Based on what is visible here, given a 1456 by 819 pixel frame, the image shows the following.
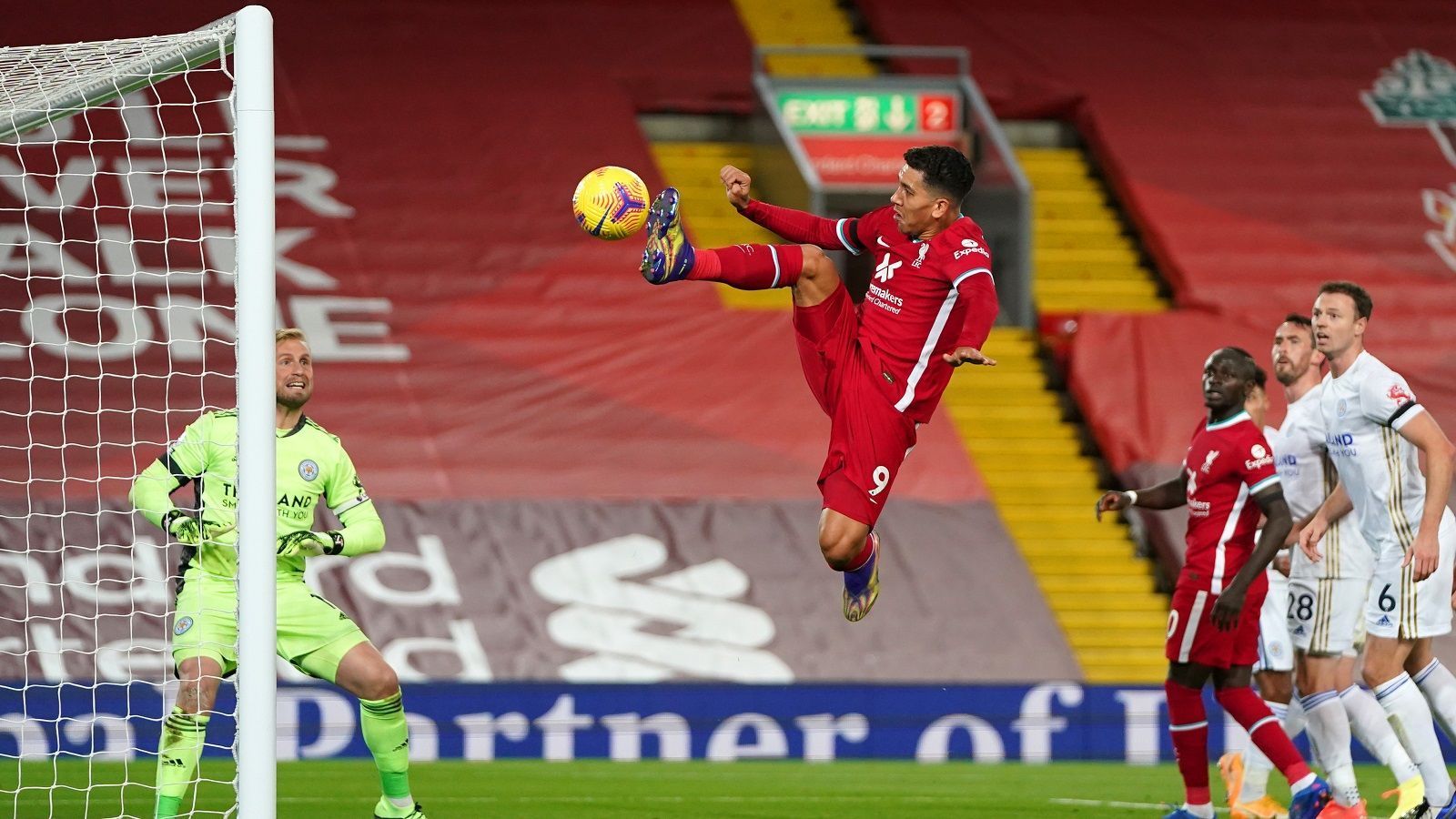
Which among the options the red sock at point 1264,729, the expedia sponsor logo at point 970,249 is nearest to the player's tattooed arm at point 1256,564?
the red sock at point 1264,729

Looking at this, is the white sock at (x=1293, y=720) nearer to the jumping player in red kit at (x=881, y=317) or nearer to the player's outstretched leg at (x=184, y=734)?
the jumping player in red kit at (x=881, y=317)

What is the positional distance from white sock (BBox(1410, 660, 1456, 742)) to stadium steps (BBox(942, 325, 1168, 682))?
4.72 meters

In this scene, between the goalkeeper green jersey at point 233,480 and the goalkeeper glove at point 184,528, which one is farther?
the goalkeeper green jersey at point 233,480

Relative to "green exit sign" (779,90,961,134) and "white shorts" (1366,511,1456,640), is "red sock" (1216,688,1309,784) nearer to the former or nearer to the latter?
"white shorts" (1366,511,1456,640)

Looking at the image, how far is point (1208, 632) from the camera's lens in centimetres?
745

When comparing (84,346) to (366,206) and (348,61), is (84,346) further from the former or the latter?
(348,61)

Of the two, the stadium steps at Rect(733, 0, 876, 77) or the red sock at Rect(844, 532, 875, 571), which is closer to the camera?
the red sock at Rect(844, 532, 875, 571)

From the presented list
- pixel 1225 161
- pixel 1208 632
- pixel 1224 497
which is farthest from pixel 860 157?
pixel 1208 632

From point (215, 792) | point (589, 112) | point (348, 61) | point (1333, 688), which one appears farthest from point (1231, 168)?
point (215, 792)

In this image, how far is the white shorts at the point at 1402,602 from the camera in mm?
7410

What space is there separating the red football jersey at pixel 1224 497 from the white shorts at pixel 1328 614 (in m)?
0.68

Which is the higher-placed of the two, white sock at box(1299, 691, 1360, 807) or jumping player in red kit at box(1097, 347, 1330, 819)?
jumping player in red kit at box(1097, 347, 1330, 819)

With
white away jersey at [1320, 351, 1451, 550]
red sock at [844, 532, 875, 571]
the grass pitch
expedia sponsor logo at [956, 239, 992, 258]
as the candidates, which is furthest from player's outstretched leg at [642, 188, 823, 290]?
the grass pitch

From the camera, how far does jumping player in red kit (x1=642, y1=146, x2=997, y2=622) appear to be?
6668 mm
